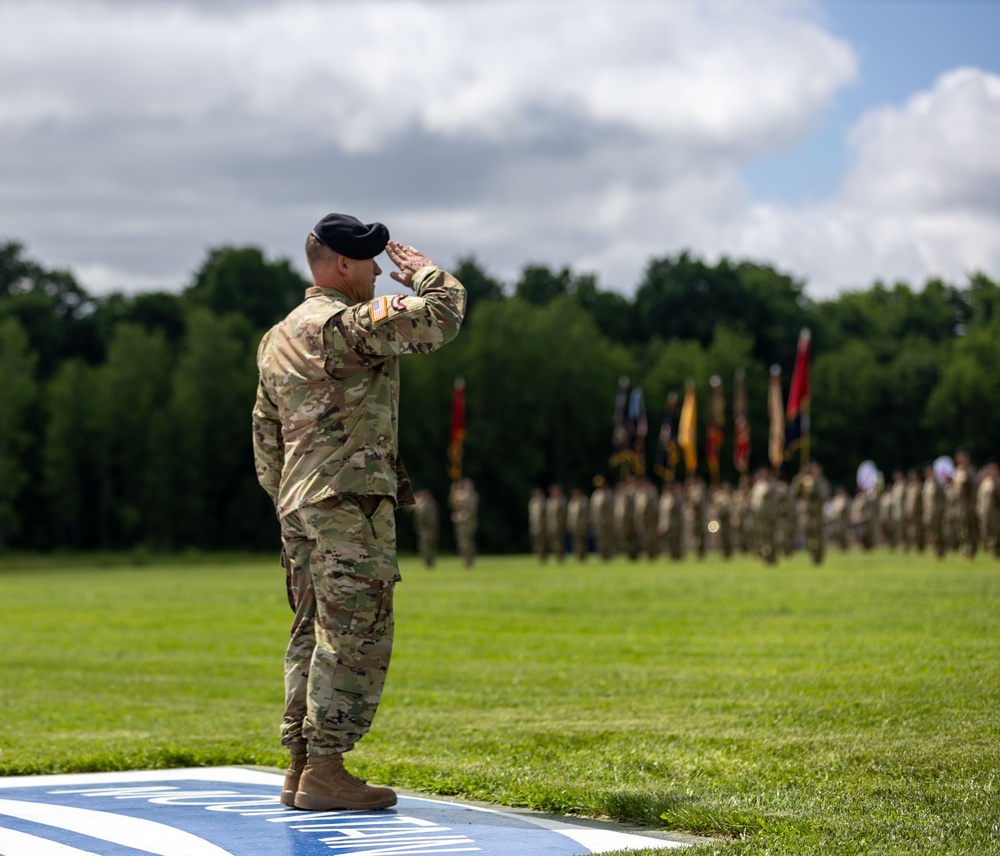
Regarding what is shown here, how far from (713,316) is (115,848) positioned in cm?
9888

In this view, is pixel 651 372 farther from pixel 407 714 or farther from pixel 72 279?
pixel 407 714

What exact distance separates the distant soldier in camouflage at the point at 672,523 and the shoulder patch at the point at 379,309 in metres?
35.9

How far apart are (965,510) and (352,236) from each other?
29903 millimetres

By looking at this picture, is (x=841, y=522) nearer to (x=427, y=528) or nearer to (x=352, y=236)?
(x=427, y=528)

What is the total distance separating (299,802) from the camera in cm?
636

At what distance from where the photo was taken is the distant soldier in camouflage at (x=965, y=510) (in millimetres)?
33875

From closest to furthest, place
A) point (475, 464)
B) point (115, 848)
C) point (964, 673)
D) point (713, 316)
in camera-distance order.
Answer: point (115, 848) → point (964, 673) → point (475, 464) → point (713, 316)

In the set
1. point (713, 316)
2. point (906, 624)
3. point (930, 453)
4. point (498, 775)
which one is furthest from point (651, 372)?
point (498, 775)

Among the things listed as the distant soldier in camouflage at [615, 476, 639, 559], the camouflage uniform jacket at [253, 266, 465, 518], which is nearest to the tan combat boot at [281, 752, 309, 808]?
the camouflage uniform jacket at [253, 266, 465, 518]

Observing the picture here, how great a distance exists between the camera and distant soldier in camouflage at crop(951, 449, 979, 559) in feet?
111

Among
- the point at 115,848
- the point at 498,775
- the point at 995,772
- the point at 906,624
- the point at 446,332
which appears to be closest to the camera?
the point at 115,848

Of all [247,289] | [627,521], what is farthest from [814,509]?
Result: [247,289]

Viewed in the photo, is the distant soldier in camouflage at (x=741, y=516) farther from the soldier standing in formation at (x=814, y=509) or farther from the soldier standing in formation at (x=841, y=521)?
the soldier standing in formation at (x=814, y=509)

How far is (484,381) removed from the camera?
274ft
